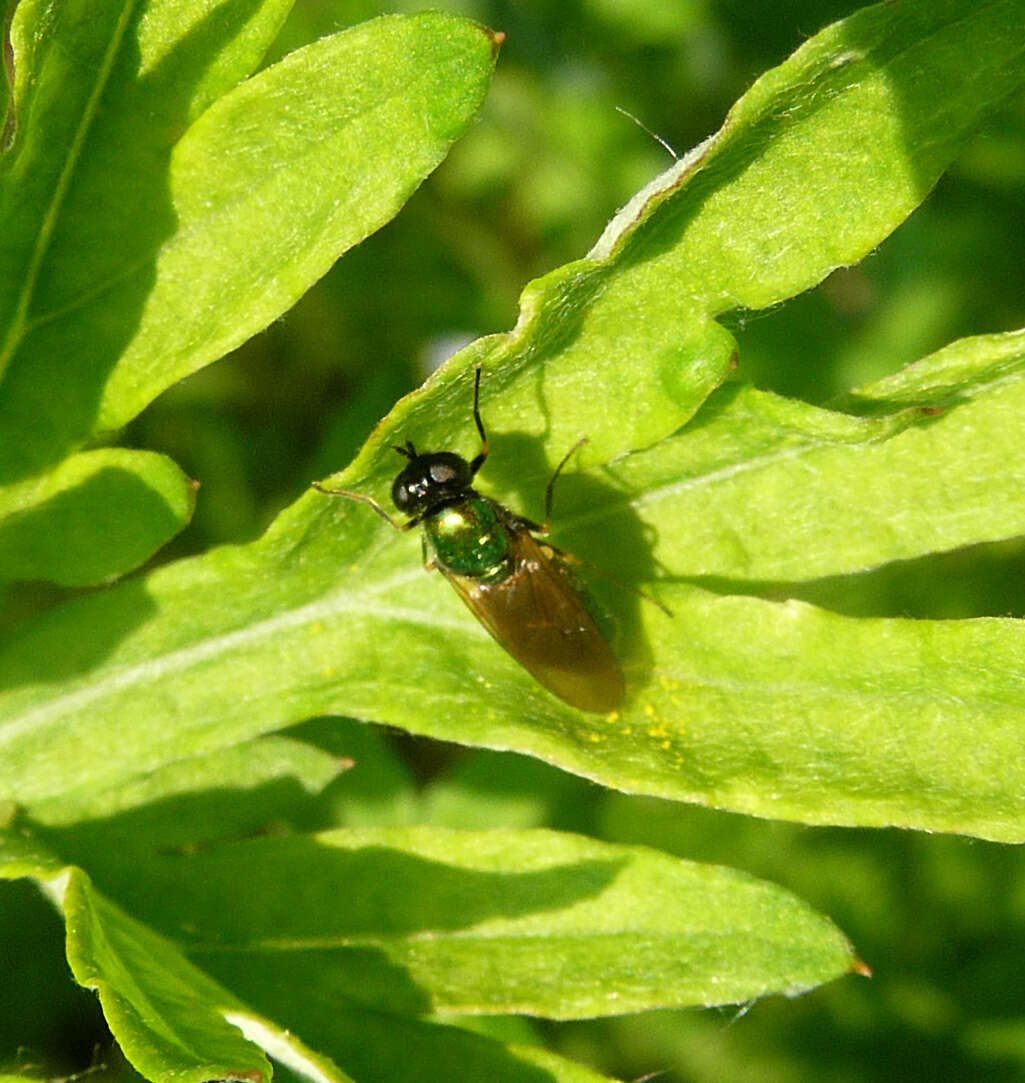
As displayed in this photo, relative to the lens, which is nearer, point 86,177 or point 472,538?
point 86,177

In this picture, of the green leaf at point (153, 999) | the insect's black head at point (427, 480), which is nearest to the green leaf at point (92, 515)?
the insect's black head at point (427, 480)

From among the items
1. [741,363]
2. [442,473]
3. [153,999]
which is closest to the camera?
[153,999]

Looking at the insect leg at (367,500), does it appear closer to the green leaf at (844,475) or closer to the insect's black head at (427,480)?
the insect's black head at (427,480)

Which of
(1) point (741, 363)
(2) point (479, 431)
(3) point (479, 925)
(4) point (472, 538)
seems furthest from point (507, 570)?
(1) point (741, 363)

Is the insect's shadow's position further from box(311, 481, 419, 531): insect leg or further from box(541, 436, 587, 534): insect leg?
box(311, 481, 419, 531): insect leg

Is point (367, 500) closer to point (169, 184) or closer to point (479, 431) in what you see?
point (479, 431)

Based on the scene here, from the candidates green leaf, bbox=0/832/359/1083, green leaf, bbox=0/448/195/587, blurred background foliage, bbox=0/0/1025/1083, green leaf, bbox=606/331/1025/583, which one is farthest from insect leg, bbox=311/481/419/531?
blurred background foliage, bbox=0/0/1025/1083

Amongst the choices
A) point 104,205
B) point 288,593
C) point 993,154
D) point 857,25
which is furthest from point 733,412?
point 993,154
